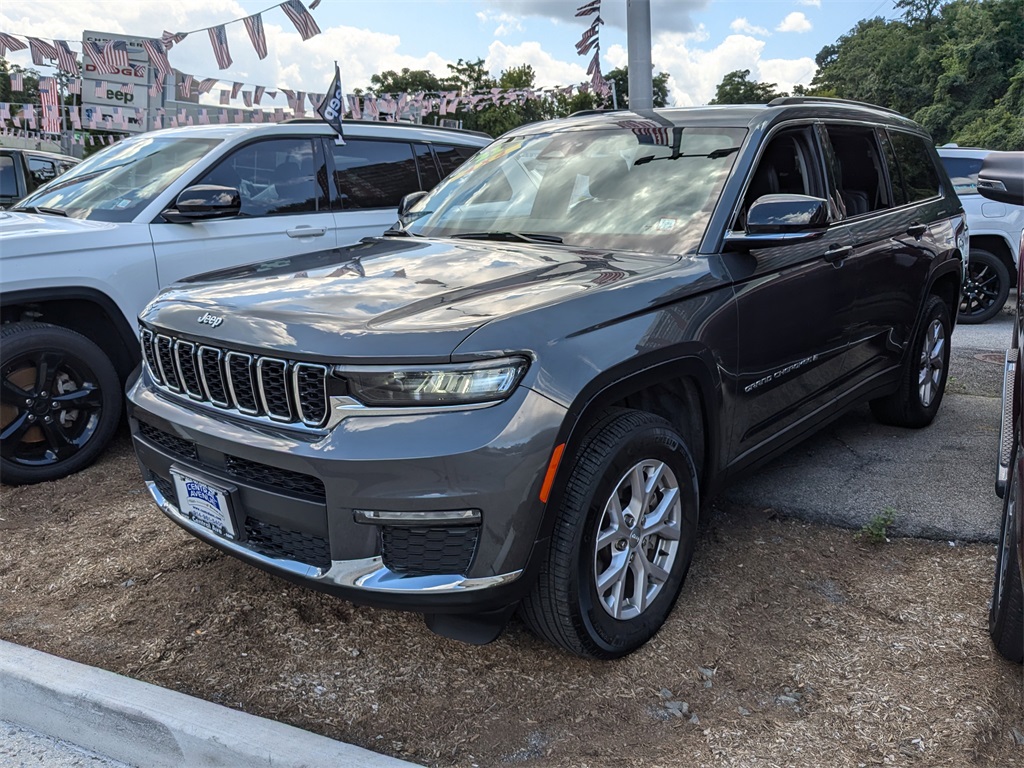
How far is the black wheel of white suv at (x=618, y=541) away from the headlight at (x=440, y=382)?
1.15ft

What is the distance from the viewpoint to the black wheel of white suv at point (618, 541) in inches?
99.0

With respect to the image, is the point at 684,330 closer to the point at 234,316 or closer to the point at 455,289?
the point at 455,289

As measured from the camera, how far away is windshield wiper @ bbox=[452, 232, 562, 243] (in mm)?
3520

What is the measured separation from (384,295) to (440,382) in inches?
20.7

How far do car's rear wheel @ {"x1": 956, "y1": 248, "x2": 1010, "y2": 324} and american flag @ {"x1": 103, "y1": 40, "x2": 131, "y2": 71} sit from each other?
48.6ft

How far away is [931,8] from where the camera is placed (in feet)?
214

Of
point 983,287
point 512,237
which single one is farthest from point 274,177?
point 983,287

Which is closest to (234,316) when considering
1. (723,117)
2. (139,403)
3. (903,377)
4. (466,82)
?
(139,403)

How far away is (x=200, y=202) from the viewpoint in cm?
480

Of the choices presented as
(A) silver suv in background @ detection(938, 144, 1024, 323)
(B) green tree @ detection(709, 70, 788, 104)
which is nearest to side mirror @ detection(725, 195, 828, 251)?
(A) silver suv in background @ detection(938, 144, 1024, 323)

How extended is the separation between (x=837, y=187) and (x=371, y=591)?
9.86ft

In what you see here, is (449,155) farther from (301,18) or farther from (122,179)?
(301,18)

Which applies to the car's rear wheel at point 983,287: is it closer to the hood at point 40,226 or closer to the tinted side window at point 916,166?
the tinted side window at point 916,166

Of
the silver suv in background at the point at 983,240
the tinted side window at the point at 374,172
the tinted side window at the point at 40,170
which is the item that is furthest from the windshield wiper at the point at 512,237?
the tinted side window at the point at 40,170
